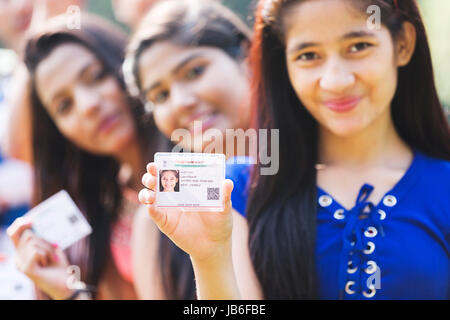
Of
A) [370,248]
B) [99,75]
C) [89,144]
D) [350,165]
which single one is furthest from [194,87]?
[370,248]

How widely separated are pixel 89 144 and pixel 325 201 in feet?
3.44

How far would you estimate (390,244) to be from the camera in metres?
1.51

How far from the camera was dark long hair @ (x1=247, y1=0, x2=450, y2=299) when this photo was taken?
1.55 m

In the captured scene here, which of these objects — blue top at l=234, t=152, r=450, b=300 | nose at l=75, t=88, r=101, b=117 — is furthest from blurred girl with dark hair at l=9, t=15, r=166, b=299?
blue top at l=234, t=152, r=450, b=300

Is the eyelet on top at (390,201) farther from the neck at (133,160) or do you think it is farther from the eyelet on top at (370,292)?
the neck at (133,160)

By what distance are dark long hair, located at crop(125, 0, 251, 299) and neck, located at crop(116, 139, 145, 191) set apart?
9.6 inches

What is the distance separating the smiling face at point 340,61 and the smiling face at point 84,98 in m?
0.82

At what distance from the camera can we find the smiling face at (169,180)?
4.28 ft

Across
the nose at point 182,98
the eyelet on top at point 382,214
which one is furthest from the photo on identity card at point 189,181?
the nose at point 182,98

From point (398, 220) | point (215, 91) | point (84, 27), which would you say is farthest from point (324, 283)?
point (84, 27)

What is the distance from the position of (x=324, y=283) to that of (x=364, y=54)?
681mm

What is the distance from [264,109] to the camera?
1662 millimetres

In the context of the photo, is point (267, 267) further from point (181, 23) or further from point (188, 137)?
point (181, 23)
